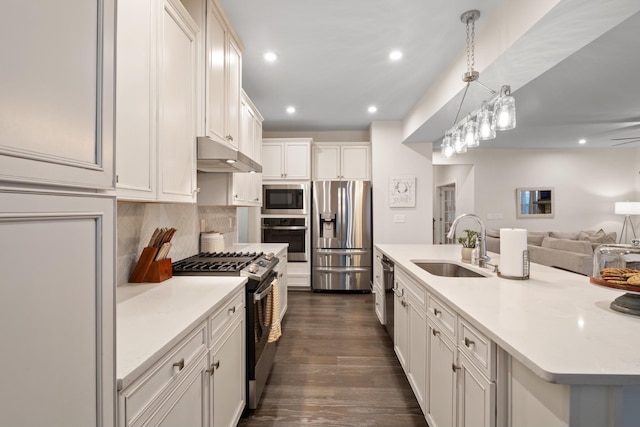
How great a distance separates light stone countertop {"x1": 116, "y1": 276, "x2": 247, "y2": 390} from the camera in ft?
2.82

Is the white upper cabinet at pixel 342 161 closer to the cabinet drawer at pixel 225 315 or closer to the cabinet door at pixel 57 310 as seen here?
the cabinet drawer at pixel 225 315

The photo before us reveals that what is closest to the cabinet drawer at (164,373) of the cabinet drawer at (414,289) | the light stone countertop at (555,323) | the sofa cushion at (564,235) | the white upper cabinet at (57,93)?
the white upper cabinet at (57,93)

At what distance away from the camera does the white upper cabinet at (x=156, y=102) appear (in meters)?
1.25

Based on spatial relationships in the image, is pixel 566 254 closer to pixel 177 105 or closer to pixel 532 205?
pixel 532 205

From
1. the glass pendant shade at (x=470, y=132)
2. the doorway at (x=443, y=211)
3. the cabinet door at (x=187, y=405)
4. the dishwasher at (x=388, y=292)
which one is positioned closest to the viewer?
the cabinet door at (x=187, y=405)

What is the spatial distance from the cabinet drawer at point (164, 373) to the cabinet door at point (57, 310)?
0.35ft

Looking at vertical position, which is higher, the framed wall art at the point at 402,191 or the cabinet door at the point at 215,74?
the cabinet door at the point at 215,74

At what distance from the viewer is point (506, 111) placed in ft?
6.19

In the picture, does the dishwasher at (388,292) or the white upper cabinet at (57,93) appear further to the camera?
the dishwasher at (388,292)

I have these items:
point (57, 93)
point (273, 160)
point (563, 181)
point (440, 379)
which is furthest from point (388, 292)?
point (563, 181)

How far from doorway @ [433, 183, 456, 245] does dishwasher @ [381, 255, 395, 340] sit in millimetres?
5510

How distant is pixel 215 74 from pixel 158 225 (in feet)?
3.55

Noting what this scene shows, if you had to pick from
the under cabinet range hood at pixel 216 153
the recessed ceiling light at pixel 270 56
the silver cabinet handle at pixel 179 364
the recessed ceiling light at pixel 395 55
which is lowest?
the silver cabinet handle at pixel 179 364

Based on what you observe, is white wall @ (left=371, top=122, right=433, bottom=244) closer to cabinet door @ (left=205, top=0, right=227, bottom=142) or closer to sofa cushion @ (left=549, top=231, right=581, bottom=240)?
cabinet door @ (left=205, top=0, right=227, bottom=142)
